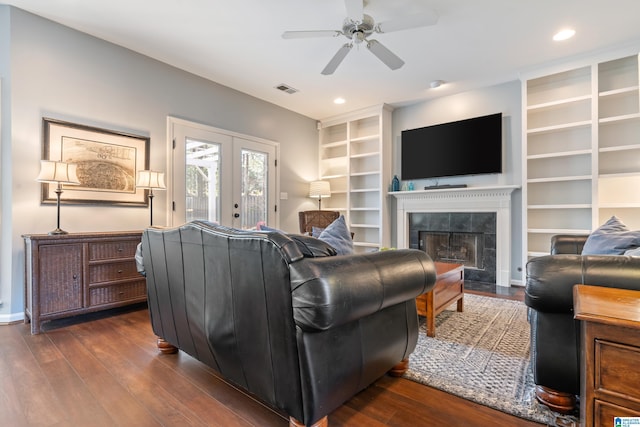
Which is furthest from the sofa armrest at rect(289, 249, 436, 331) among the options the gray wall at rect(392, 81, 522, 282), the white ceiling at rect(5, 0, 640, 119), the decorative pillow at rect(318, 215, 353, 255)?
the gray wall at rect(392, 81, 522, 282)

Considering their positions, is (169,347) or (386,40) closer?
(169,347)

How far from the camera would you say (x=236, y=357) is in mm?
1319

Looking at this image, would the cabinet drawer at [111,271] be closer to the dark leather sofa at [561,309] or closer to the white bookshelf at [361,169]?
the dark leather sofa at [561,309]

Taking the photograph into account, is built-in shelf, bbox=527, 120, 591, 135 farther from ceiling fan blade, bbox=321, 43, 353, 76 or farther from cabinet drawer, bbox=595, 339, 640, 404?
cabinet drawer, bbox=595, 339, 640, 404

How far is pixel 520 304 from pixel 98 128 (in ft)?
15.0

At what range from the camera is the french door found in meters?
3.71

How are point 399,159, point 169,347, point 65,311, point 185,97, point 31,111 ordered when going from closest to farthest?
point 169,347
point 65,311
point 31,111
point 185,97
point 399,159

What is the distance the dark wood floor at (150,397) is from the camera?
130 cm

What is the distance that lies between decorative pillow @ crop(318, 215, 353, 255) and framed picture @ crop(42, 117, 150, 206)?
8.63 ft

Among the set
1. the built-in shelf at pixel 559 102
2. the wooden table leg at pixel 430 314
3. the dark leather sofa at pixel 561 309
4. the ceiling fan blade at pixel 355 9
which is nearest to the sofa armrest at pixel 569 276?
the dark leather sofa at pixel 561 309

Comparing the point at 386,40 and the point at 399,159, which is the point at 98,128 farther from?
the point at 399,159

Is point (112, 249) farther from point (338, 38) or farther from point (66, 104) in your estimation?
point (338, 38)

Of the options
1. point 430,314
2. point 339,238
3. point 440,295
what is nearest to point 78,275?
point 339,238

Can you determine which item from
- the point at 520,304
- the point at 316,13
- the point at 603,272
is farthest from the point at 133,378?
the point at 520,304
